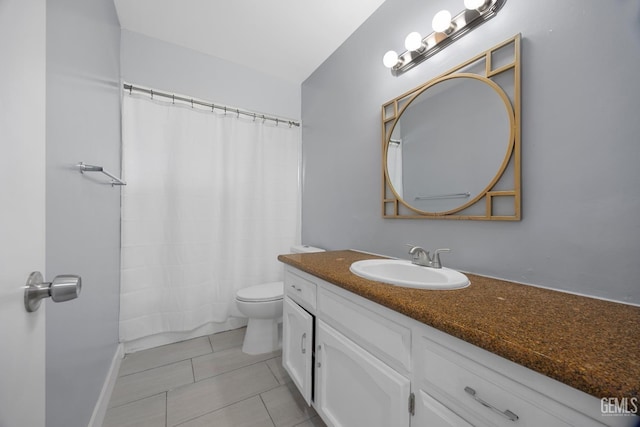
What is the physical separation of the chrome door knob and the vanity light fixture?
1593 millimetres

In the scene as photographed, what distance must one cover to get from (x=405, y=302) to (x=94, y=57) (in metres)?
1.78

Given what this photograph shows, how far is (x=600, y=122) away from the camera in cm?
75

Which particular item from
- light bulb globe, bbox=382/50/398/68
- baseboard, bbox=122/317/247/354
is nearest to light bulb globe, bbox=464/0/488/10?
light bulb globe, bbox=382/50/398/68

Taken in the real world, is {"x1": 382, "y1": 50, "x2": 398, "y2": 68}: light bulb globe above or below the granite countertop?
above

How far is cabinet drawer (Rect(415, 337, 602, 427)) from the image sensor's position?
0.45 meters

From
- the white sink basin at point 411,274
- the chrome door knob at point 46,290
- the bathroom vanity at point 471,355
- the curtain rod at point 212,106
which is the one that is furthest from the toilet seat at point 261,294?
the curtain rod at point 212,106

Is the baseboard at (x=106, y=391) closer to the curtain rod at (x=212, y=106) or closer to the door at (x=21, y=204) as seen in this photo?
the door at (x=21, y=204)

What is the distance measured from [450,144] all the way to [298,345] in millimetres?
1327

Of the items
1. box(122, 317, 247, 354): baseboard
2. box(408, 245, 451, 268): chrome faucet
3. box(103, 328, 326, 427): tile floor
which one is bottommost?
box(103, 328, 326, 427): tile floor

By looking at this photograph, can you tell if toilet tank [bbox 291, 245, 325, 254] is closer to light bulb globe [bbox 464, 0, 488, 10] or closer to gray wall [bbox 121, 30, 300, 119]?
gray wall [bbox 121, 30, 300, 119]

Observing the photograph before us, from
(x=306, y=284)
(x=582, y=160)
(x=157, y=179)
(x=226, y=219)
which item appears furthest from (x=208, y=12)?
(x=582, y=160)

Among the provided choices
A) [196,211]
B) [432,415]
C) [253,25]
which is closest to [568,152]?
[432,415]

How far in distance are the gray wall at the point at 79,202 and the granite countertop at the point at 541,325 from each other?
1.02 meters

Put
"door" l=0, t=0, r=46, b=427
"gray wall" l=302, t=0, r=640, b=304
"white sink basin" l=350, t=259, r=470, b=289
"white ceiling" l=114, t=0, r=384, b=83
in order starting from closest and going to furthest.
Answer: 1. "door" l=0, t=0, r=46, b=427
2. "gray wall" l=302, t=0, r=640, b=304
3. "white sink basin" l=350, t=259, r=470, b=289
4. "white ceiling" l=114, t=0, r=384, b=83
